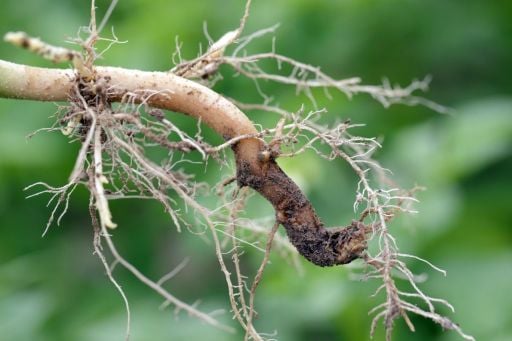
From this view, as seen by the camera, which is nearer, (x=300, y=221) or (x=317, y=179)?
(x=300, y=221)

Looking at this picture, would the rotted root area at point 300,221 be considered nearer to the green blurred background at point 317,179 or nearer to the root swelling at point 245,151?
the root swelling at point 245,151

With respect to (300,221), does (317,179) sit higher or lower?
higher

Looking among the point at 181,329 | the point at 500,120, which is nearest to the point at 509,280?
the point at 500,120

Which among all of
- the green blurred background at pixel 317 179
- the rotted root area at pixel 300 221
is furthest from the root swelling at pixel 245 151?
the green blurred background at pixel 317 179

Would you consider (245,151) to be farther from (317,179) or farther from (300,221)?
(317,179)

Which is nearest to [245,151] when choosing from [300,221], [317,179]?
[300,221]
